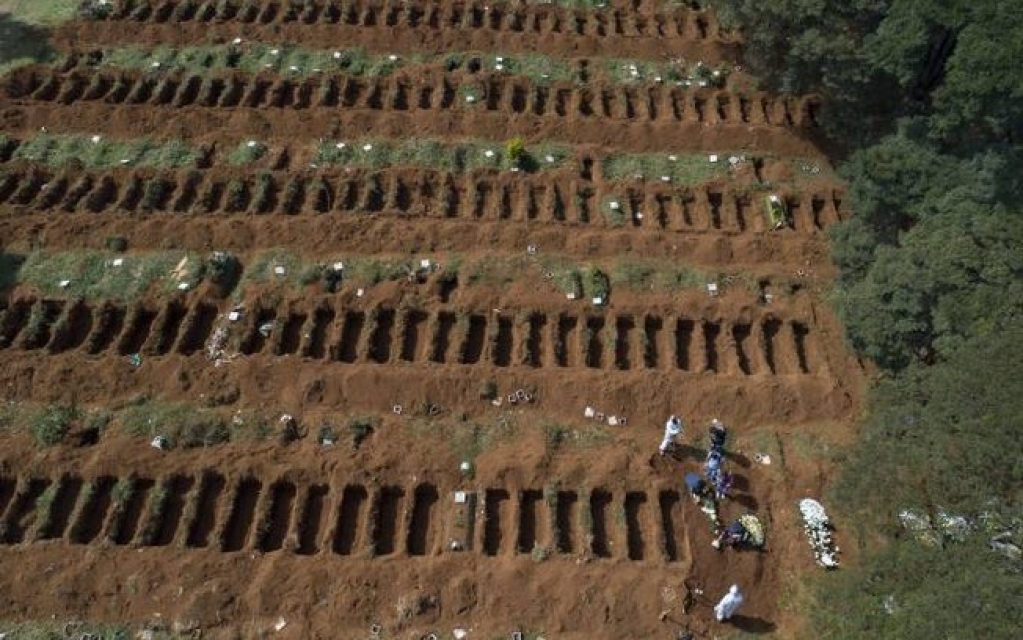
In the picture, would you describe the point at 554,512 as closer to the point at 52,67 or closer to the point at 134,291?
the point at 134,291

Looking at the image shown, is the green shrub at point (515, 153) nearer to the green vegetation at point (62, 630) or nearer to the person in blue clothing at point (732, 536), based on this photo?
the person in blue clothing at point (732, 536)

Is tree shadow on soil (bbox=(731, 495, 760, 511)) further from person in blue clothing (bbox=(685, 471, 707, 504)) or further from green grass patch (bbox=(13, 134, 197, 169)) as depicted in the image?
green grass patch (bbox=(13, 134, 197, 169))

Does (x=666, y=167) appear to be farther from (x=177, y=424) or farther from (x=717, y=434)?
(x=177, y=424)

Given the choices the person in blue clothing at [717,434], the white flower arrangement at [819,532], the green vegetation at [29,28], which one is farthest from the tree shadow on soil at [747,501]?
the green vegetation at [29,28]

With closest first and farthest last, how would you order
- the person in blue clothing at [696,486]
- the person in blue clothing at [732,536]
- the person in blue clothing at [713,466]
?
the person in blue clothing at [732,536]
the person in blue clothing at [696,486]
the person in blue clothing at [713,466]

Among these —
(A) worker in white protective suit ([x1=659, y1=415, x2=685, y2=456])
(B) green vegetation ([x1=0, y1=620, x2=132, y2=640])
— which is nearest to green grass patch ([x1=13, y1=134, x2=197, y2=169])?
(B) green vegetation ([x1=0, y1=620, x2=132, y2=640])

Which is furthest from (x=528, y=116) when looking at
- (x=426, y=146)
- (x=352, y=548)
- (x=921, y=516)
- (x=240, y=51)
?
(x=921, y=516)
